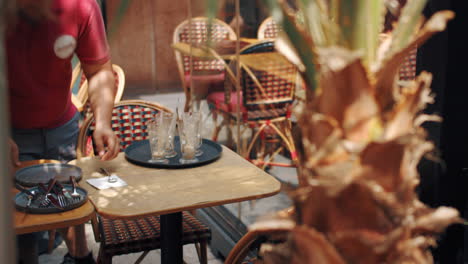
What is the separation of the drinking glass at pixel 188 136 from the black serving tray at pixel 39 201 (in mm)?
526

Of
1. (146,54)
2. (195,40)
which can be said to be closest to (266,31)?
(195,40)

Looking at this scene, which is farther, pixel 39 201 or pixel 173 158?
pixel 173 158

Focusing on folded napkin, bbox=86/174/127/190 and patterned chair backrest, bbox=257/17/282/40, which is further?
patterned chair backrest, bbox=257/17/282/40

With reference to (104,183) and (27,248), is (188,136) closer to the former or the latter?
(104,183)

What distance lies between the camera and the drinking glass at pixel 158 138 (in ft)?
8.04

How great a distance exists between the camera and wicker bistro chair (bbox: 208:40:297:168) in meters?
3.68

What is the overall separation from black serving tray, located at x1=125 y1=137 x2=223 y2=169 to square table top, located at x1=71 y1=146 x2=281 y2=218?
2 centimetres

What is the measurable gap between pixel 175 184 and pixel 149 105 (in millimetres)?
965

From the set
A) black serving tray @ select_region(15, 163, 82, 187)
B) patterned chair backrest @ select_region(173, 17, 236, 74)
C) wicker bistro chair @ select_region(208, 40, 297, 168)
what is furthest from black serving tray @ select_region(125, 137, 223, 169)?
wicker bistro chair @ select_region(208, 40, 297, 168)

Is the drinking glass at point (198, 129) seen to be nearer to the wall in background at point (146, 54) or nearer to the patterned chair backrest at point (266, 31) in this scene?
the patterned chair backrest at point (266, 31)

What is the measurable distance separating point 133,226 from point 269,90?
1582 mm

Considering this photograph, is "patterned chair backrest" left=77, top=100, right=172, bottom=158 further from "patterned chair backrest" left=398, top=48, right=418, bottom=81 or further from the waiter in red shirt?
"patterned chair backrest" left=398, top=48, right=418, bottom=81

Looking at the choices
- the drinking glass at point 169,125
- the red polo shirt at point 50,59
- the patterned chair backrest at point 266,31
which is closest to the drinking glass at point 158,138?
the drinking glass at point 169,125

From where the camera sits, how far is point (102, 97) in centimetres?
264
